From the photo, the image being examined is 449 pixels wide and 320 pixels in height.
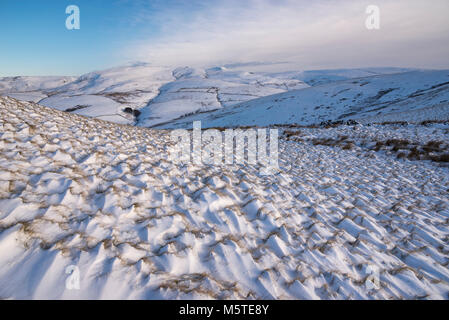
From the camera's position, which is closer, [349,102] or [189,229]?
[189,229]

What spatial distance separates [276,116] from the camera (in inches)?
1892

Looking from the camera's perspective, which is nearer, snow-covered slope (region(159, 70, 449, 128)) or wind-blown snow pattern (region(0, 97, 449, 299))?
wind-blown snow pattern (region(0, 97, 449, 299))

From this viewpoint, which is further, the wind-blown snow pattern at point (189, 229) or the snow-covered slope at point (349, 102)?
the snow-covered slope at point (349, 102)

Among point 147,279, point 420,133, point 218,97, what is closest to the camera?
point 147,279

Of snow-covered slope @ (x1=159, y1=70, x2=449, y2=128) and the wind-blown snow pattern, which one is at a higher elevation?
snow-covered slope @ (x1=159, y1=70, x2=449, y2=128)

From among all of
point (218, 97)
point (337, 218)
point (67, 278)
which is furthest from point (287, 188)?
Answer: point (218, 97)

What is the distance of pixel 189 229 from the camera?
3988 mm

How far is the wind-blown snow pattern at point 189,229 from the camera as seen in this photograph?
2.81 meters

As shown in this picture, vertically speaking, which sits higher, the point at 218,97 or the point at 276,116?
the point at 218,97

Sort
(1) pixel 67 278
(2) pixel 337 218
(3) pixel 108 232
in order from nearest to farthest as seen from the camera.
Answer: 1. (1) pixel 67 278
2. (3) pixel 108 232
3. (2) pixel 337 218

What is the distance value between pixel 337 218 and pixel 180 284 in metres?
4.13

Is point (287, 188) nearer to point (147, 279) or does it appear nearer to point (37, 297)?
point (147, 279)

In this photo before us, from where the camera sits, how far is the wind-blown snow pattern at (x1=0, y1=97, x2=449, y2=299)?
2.81 meters

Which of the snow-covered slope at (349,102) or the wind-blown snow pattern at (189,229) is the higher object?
the snow-covered slope at (349,102)
